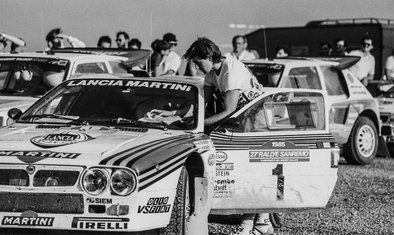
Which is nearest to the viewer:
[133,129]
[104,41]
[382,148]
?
[133,129]

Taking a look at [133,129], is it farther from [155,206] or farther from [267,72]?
[267,72]

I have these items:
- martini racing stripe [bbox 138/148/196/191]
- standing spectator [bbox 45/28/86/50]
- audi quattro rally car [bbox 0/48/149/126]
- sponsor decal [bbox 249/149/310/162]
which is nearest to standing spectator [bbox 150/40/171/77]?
standing spectator [bbox 45/28/86/50]

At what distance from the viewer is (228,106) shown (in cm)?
787

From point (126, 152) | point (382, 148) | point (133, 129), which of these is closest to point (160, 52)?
point (382, 148)

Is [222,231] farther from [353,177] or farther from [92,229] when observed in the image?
[353,177]

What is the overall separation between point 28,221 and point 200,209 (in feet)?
4.65

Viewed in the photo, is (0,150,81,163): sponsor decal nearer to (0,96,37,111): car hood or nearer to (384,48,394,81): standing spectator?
(0,96,37,111): car hood

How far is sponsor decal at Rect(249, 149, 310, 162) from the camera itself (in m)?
7.67

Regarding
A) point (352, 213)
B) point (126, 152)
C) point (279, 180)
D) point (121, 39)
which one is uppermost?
point (121, 39)

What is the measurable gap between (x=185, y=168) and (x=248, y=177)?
0.94 meters

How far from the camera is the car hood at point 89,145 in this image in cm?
628

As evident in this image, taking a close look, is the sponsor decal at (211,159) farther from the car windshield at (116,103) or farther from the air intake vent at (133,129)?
the air intake vent at (133,129)

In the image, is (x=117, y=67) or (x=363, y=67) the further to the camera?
(x=363, y=67)

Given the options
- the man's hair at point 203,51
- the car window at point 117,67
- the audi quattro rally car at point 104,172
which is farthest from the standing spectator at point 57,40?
the audi quattro rally car at point 104,172
